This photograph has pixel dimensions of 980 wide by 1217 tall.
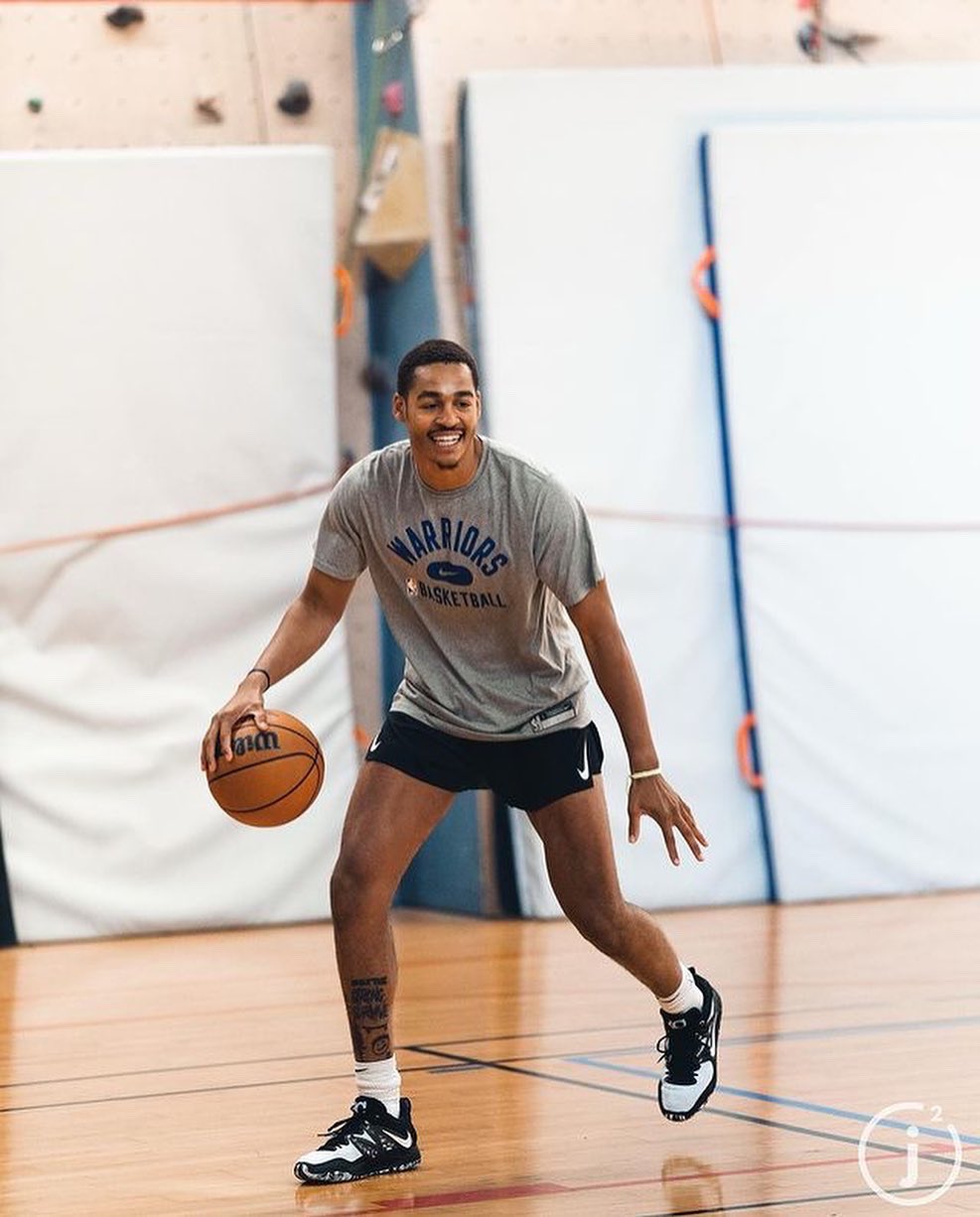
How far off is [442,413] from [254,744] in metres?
0.74

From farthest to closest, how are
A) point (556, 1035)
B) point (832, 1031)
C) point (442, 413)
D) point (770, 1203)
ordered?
point (556, 1035)
point (832, 1031)
point (442, 413)
point (770, 1203)

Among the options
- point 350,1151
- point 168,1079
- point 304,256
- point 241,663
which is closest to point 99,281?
point 304,256

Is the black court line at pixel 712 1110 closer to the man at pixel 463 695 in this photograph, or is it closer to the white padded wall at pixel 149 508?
the man at pixel 463 695

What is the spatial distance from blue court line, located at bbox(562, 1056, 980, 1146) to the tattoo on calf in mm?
954

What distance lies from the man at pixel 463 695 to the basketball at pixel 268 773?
3.6 inches

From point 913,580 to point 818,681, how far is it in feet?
1.93

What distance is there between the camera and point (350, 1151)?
3893 millimetres

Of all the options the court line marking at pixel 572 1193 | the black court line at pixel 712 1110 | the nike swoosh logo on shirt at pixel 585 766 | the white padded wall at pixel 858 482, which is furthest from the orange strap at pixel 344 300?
the court line marking at pixel 572 1193

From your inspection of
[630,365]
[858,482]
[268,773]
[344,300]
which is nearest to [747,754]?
[858,482]

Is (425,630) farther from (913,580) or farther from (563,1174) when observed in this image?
(913,580)

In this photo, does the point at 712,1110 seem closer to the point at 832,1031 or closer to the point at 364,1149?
the point at 364,1149

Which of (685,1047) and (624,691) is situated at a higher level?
(624,691)

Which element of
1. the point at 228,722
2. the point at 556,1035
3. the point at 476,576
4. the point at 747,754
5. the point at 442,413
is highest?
the point at 442,413

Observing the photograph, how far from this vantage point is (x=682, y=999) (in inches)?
171
